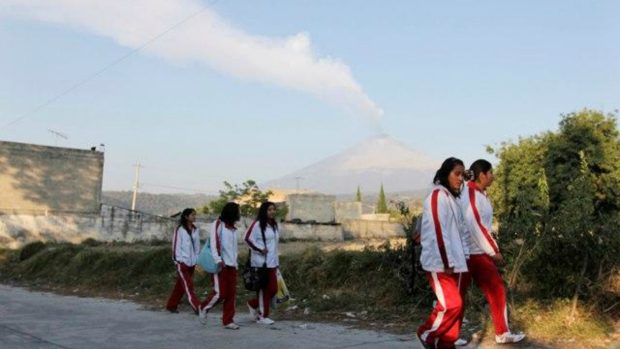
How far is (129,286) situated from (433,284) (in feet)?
39.4

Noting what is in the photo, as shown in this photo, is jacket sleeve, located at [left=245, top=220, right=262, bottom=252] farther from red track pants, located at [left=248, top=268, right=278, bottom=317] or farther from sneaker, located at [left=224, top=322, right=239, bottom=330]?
sneaker, located at [left=224, top=322, right=239, bottom=330]

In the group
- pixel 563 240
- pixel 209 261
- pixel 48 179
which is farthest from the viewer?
pixel 48 179

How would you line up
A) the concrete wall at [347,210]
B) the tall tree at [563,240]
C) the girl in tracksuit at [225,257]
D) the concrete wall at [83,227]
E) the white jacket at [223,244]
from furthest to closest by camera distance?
the concrete wall at [347,210]
the concrete wall at [83,227]
the white jacket at [223,244]
the girl in tracksuit at [225,257]
the tall tree at [563,240]

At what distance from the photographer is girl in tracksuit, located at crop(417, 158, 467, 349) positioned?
5.59m

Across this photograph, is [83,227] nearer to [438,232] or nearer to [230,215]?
[230,215]

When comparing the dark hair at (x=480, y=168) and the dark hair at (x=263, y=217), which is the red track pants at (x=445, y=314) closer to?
the dark hair at (x=480, y=168)

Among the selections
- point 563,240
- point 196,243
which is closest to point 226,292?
point 196,243

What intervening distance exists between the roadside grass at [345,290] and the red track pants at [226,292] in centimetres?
140

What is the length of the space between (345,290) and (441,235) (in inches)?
228

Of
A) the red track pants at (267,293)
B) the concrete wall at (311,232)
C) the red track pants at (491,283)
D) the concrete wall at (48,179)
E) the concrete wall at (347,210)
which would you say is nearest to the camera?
the red track pants at (491,283)

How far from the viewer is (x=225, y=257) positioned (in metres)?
9.20

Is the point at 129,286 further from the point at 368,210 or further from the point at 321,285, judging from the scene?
the point at 368,210

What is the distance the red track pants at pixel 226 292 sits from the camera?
8.84 m

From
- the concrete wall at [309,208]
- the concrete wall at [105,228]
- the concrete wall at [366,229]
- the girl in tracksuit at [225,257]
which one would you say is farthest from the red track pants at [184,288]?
the concrete wall at [309,208]
